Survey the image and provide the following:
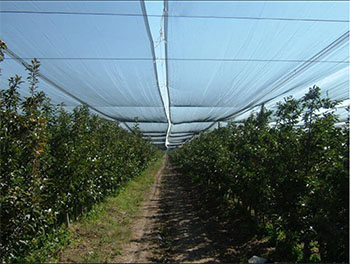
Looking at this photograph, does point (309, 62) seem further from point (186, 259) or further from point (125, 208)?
point (125, 208)

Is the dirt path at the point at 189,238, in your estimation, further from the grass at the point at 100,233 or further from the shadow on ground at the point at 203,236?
the grass at the point at 100,233

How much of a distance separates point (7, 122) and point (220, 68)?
13.3ft

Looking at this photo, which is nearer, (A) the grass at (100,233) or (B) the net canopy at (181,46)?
(B) the net canopy at (181,46)

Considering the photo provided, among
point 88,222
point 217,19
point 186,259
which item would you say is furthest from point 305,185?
point 88,222

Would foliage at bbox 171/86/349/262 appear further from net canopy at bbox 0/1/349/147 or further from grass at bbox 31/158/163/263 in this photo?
grass at bbox 31/158/163/263

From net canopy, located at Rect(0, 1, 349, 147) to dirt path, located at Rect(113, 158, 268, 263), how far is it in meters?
3.32

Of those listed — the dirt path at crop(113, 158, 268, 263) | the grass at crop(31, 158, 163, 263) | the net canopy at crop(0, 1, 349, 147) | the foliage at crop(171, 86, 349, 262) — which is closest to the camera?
the foliage at crop(171, 86, 349, 262)

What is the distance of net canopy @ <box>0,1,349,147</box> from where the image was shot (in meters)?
3.64

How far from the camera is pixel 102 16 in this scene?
3.86 m

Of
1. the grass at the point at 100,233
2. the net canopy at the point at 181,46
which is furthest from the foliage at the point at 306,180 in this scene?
the grass at the point at 100,233

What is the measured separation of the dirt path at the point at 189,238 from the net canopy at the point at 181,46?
3.32m

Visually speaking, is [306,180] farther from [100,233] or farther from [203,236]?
[100,233]

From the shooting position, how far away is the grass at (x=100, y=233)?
431 centimetres

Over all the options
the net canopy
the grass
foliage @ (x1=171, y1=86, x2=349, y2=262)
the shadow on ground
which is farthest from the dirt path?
the net canopy
